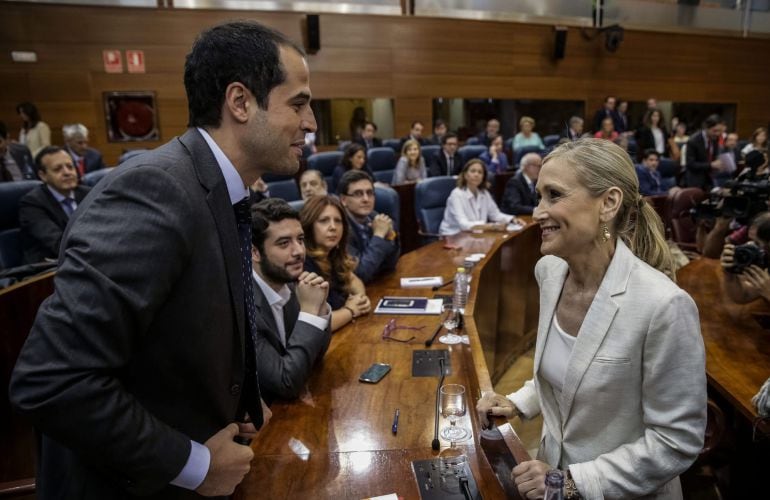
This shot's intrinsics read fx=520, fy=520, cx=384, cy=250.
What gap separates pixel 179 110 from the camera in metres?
8.12

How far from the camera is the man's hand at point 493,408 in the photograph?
1.53 metres

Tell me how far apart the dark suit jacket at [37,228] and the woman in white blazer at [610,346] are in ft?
11.1

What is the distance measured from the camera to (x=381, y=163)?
741 centimetres

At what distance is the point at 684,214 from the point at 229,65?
4903mm

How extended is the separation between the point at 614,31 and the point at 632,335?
10.7 meters

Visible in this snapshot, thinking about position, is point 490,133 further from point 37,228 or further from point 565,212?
point 565,212

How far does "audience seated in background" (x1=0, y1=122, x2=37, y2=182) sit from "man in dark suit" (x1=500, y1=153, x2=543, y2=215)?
16.7ft

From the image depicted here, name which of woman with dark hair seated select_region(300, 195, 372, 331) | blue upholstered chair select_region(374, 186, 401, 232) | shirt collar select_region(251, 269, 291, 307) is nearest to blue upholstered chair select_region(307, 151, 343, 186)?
blue upholstered chair select_region(374, 186, 401, 232)

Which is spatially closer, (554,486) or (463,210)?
(554,486)

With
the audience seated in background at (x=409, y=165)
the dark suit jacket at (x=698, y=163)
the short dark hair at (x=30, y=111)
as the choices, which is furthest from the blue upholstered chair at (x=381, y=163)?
the short dark hair at (x=30, y=111)

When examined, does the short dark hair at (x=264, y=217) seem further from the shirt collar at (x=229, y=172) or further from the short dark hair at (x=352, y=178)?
the short dark hair at (x=352, y=178)

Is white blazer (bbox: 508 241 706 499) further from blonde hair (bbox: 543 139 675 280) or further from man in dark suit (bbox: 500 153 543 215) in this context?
man in dark suit (bbox: 500 153 543 215)

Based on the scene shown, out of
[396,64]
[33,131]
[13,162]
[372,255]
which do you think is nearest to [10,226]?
[13,162]

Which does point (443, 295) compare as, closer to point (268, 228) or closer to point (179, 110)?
point (268, 228)
